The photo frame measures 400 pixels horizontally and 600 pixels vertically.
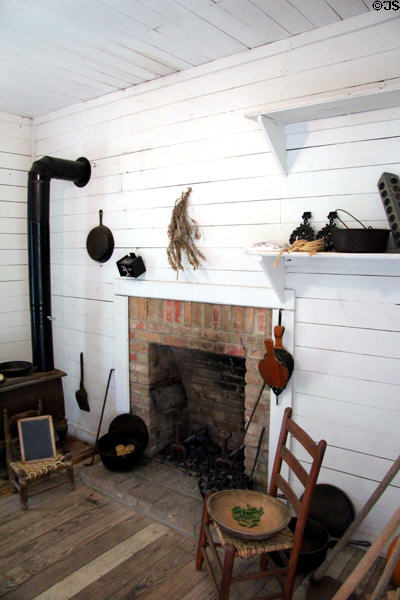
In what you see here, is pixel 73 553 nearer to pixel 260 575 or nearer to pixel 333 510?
pixel 260 575

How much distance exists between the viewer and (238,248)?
2.51 meters

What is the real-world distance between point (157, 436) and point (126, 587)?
117 cm

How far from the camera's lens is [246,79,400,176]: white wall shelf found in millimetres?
1800

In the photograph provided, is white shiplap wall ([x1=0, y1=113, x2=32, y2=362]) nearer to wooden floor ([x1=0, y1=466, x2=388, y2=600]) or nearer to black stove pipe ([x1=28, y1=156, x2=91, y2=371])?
black stove pipe ([x1=28, y1=156, x2=91, y2=371])

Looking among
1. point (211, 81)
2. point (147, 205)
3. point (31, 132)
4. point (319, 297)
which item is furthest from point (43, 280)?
point (319, 297)

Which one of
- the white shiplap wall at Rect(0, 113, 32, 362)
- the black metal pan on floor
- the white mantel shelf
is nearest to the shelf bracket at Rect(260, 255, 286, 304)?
the white mantel shelf

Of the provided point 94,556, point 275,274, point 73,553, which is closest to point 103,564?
point 94,556

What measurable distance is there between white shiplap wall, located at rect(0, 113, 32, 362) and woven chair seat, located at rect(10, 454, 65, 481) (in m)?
1.10

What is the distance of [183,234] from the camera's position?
2.66m

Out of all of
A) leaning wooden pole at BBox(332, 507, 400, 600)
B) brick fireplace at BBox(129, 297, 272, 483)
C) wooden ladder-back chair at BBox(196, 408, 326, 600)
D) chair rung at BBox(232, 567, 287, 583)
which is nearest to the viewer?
leaning wooden pole at BBox(332, 507, 400, 600)

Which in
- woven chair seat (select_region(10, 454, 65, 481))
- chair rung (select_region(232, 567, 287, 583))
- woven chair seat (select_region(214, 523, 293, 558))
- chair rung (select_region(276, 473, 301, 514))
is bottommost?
woven chair seat (select_region(10, 454, 65, 481))

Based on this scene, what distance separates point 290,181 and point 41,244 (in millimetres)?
1787

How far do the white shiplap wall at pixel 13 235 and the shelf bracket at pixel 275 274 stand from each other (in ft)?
7.48

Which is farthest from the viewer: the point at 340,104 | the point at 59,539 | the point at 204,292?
the point at 204,292
